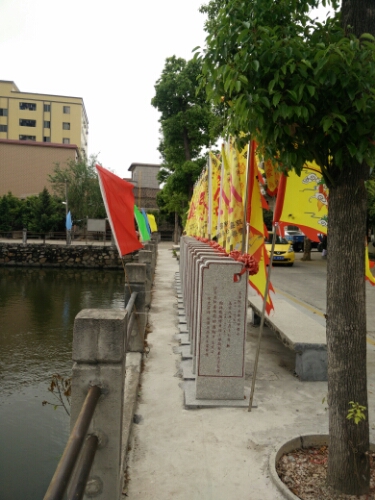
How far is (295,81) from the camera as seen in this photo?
259 centimetres

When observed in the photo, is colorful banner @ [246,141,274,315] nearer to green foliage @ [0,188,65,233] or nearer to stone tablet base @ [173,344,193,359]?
stone tablet base @ [173,344,193,359]

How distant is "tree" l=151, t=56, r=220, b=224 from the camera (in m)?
25.2

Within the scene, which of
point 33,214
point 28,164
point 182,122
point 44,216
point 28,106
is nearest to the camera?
point 182,122

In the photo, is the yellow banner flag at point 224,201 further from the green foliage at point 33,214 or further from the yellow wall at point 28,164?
the yellow wall at point 28,164

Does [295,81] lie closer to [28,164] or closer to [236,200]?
[236,200]

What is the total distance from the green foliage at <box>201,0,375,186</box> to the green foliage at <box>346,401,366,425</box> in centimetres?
140

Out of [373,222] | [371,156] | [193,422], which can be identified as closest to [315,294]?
[373,222]

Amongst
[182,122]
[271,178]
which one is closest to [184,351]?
[271,178]

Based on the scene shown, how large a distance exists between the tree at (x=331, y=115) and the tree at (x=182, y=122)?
21800mm

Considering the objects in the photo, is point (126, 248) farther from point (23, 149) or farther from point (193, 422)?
point (23, 149)

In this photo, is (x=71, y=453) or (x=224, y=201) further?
Answer: (x=224, y=201)

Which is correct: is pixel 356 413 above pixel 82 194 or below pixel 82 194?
below

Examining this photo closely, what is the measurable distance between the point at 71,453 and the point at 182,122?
24902mm

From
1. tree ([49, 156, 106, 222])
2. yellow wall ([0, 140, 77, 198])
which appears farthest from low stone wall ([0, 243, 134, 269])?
yellow wall ([0, 140, 77, 198])
